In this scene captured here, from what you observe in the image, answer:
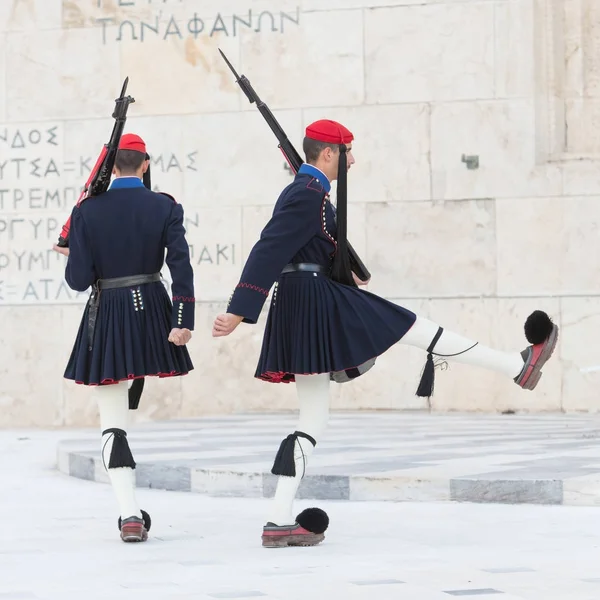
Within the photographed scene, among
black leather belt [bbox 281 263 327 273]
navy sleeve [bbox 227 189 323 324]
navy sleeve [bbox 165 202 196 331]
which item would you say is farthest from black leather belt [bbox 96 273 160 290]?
black leather belt [bbox 281 263 327 273]

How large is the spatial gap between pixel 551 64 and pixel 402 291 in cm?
211

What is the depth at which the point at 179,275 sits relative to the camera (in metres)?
5.73

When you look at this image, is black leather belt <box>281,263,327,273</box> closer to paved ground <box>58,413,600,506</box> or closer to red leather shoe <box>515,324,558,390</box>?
red leather shoe <box>515,324,558,390</box>

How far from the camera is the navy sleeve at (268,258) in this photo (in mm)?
5430

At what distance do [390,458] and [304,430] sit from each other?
99.8 inches

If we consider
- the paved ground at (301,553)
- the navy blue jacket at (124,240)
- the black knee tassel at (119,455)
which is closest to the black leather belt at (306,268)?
the navy blue jacket at (124,240)

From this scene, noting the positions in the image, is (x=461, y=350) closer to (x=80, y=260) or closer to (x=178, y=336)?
(x=178, y=336)

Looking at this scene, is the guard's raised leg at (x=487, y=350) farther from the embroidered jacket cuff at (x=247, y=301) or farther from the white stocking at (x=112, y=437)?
the white stocking at (x=112, y=437)

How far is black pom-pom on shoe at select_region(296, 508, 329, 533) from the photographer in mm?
5434

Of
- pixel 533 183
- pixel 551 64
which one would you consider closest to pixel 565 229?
pixel 533 183

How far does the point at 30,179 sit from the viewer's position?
12.0m

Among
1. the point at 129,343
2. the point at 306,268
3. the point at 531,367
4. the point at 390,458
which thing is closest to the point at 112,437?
the point at 129,343

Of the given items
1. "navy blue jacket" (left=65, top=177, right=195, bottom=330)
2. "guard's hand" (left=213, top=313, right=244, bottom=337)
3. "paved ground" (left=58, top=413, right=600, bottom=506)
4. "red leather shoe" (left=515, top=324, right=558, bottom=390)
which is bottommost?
"paved ground" (left=58, top=413, right=600, bottom=506)

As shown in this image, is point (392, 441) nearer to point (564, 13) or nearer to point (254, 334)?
point (254, 334)
